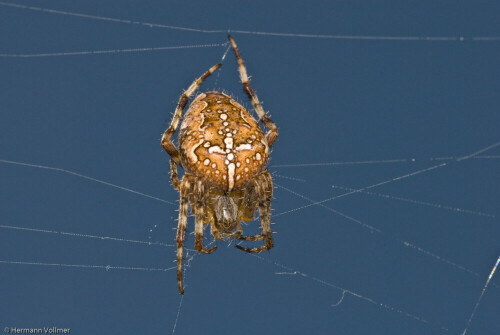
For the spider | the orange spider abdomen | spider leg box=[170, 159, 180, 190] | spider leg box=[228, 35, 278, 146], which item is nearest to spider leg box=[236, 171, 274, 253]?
the spider

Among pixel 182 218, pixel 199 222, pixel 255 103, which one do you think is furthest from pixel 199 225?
pixel 255 103

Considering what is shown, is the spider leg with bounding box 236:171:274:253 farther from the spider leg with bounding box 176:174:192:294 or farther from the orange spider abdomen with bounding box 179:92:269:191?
the spider leg with bounding box 176:174:192:294

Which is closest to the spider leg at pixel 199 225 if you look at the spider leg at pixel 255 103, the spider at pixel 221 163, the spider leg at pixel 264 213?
the spider at pixel 221 163

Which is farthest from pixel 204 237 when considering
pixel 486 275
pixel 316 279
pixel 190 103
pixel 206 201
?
pixel 486 275

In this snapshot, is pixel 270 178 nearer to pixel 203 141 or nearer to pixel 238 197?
pixel 238 197

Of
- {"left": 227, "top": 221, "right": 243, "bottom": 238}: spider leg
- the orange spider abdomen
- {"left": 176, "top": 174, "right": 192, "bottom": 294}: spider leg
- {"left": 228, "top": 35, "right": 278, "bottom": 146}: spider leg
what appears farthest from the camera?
{"left": 227, "top": 221, "right": 243, "bottom": 238}: spider leg

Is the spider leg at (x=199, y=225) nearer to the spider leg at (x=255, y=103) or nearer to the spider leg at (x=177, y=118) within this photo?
the spider leg at (x=177, y=118)

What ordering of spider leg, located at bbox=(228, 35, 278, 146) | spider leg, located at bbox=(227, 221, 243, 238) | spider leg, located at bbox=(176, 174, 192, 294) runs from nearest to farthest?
spider leg, located at bbox=(176, 174, 192, 294) < spider leg, located at bbox=(228, 35, 278, 146) < spider leg, located at bbox=(227, 221, 243, 238)

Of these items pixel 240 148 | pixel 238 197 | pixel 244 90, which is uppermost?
pixel 244 90
